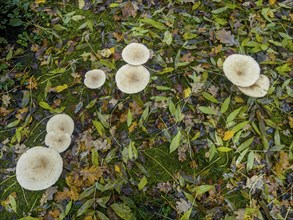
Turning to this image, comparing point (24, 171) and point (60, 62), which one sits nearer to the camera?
point (24, 171)

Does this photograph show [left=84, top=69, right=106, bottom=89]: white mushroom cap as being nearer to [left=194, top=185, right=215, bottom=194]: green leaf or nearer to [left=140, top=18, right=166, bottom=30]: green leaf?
[left=140, top=18, right=166, bottom=30]: green leaf

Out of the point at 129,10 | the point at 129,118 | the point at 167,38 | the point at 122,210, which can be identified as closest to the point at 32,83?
the point at 129,118

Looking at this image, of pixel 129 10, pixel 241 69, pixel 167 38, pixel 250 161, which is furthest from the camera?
pixel 129 10

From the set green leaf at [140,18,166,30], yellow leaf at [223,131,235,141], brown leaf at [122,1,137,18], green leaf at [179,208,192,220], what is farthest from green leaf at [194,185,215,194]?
brown leaf at [122,1,137,18]

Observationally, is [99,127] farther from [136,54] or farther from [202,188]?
[202,188]

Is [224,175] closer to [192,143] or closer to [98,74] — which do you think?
[192,143]

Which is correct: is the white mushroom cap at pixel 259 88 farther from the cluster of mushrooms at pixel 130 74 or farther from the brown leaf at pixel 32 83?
the brown leaf at pixel 32 83

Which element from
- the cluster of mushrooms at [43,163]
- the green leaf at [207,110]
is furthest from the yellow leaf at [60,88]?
the green leaf at [207,110]

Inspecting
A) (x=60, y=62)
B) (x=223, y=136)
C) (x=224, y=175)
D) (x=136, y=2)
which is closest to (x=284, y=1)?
(x=136, y=2)
